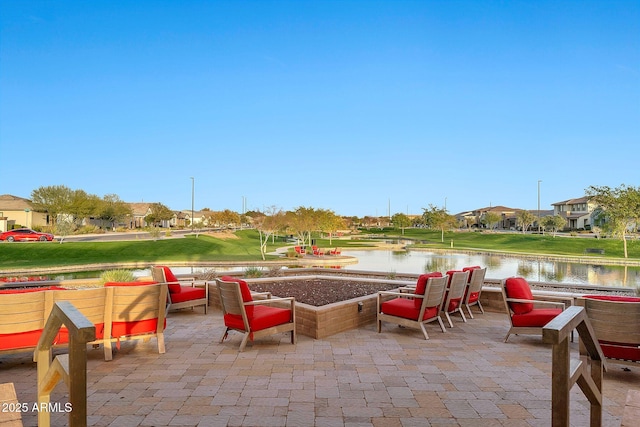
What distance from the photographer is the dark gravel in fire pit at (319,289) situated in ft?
26.5

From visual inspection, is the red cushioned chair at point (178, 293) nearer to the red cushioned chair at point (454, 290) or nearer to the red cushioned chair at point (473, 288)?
the red cushioned chair at point (454, 290)

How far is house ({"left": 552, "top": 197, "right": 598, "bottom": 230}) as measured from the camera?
6862cm

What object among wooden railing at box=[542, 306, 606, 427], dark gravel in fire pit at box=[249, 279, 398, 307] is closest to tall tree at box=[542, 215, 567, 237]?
dark gravel in fire pit at box=[249, 279, 398, 307]

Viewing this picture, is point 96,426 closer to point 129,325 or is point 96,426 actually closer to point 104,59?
point 129,325

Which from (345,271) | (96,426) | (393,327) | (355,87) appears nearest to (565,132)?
(355,87)

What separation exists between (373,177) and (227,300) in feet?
153

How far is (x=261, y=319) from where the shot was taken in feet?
18.2

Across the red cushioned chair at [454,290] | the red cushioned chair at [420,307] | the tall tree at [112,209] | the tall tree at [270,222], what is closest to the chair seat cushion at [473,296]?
the red cushioned chair at [454,290]

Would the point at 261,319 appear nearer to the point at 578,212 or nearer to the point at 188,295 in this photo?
the point at 188,295

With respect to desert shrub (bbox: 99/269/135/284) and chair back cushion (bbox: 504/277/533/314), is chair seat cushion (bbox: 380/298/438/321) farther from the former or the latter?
desert shrub (bbox: 99/269/135/284)

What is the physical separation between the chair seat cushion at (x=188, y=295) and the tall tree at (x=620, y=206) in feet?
104

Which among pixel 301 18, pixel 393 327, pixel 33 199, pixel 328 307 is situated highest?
pixel 301 18

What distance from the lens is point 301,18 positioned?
19953mm

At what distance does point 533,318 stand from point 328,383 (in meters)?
3.46
